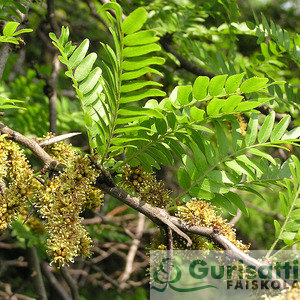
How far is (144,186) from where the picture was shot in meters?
1.35

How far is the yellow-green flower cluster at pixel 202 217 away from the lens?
1.28 metres

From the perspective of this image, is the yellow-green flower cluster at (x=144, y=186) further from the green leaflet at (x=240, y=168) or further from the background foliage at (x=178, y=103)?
the green leaflet at (x=240, y=168)

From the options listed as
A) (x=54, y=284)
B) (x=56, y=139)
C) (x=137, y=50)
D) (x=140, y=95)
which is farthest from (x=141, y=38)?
(x=54, y=284)

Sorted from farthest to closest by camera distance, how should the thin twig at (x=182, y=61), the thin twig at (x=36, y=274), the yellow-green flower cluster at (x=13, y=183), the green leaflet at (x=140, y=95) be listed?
the thin twig at (x=36, y=274) → the thin twig at (x=182, y=61) → the yellow-green flower cluster at (x=13, y=183) → the green leaflet at (x=140, y=95)

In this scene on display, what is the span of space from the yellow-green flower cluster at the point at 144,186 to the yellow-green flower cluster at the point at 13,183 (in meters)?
0.32

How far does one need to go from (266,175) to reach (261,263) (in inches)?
13.6

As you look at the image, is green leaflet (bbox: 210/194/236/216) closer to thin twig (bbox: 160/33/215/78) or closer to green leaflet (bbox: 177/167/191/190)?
green leaflet (bbox: 177/167/191/190)

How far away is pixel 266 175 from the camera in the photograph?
1412 millimetres

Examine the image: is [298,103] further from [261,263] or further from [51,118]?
[51,118]

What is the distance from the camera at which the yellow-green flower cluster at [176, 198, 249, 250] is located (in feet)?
4.19

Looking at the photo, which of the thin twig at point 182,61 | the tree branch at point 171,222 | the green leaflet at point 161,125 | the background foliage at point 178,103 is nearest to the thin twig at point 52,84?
the background foliage at point 178,103

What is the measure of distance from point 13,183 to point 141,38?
68 centimetres

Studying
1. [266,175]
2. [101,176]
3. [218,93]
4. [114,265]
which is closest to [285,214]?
[266,175]
